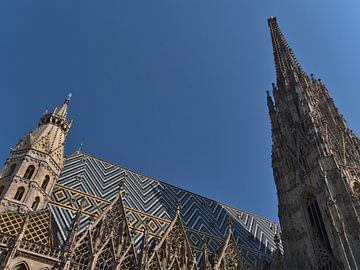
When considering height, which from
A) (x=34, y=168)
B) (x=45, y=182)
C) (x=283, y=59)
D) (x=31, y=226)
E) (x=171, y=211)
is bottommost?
(x=31, y=226)

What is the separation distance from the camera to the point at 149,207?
73.3 ft

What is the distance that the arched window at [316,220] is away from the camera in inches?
776

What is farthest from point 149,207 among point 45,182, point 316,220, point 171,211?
point 316,220

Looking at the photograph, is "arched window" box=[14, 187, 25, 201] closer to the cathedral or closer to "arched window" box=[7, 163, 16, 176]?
the cathedral

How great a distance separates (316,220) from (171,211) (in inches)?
330

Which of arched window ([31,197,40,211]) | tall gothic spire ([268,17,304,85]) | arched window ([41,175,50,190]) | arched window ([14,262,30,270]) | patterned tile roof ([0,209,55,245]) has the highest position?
tall gothic spire ([268,17,304,85])

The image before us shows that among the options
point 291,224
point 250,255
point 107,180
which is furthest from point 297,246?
point 107,180

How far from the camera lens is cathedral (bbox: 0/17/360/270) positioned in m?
15.7

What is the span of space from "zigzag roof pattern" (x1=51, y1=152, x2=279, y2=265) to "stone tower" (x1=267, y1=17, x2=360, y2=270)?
11.5 ft

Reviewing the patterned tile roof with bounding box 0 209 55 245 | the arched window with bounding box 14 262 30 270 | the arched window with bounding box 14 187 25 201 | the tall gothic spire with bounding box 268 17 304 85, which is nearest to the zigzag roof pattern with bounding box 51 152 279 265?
the patterned tile roof with bounding box 0 209 55 245

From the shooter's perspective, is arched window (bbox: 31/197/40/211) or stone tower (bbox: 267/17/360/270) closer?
arched window (bbox: 31/197/40/211)

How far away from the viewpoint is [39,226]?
624 inches

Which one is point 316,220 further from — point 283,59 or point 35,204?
point 283,59

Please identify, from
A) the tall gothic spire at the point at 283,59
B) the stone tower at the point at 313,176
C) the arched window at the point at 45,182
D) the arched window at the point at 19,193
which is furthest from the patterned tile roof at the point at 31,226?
the tall gothic spire at the point at 283,59
